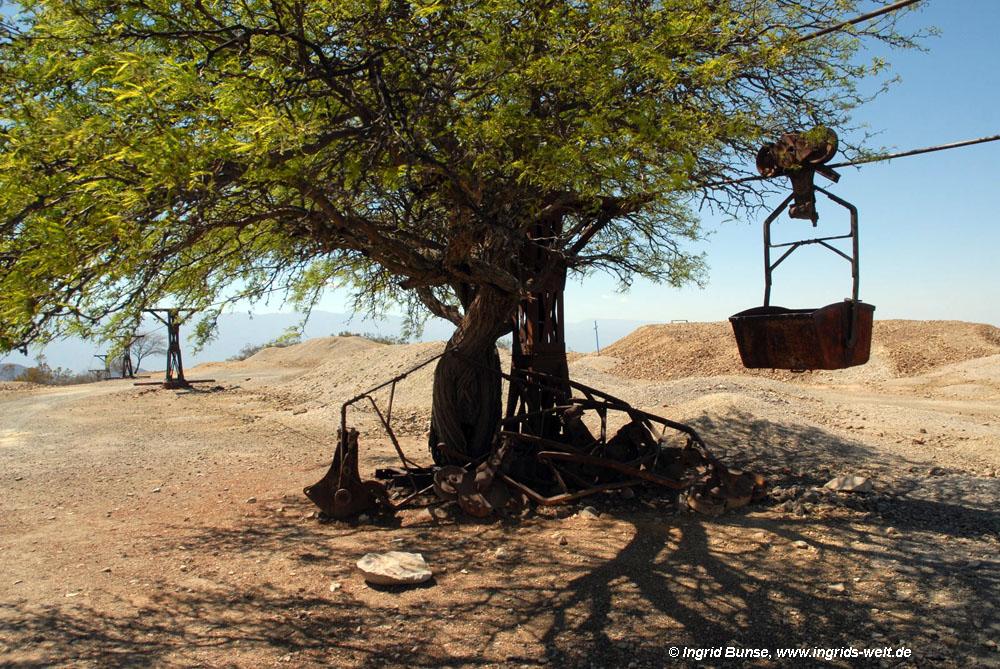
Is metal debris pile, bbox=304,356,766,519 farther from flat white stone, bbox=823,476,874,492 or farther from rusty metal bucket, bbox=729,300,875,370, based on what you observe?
rusty metal bucket, bbox=729,300,875,370

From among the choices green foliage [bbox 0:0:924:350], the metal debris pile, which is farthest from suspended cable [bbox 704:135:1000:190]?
the metal debris pile

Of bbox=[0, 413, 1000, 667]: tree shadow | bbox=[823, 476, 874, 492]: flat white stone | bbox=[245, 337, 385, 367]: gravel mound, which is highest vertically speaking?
bbox=[245, 337, 385, 367]: gravel mound

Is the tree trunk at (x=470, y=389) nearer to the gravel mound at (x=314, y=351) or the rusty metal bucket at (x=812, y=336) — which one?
the rusty metal bucket at (x=812, y=336)

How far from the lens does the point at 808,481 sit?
22.9ft

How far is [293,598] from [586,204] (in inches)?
163

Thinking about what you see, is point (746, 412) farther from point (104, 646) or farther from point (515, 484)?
point (104, 646)

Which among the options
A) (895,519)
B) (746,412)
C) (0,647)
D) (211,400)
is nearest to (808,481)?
(895,519)

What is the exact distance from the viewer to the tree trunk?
22.3 ft

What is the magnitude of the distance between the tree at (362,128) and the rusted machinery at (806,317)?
508 mm

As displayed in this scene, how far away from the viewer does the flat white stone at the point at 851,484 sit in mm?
6281

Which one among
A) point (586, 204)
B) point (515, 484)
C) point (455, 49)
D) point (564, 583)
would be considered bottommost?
point (564, 583)

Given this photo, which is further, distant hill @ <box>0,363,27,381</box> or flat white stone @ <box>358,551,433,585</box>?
distant hill @ <box>0,363,27,381</box>

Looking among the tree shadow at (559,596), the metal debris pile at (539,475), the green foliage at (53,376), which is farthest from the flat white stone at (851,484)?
the green foliage at (53,376)

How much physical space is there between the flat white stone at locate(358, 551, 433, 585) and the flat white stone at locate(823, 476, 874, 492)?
408cm
